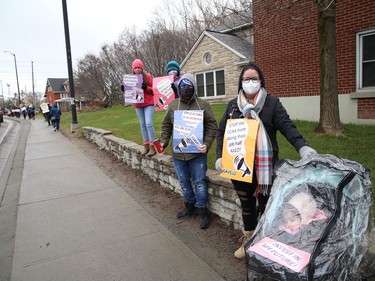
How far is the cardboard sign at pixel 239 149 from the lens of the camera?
2686 mm

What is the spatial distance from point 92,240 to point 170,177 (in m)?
1.69

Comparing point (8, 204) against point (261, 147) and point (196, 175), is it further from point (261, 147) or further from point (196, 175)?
point (261, 147)

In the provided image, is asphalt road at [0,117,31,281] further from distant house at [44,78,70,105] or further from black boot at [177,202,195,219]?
distant house at [44,78,70,105]

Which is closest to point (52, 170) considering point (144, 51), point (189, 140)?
point (189, 140)

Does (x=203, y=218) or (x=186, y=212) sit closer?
(x=203, y=218)

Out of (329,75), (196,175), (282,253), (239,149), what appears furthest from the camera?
(329,75)

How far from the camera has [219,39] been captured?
18141 mm

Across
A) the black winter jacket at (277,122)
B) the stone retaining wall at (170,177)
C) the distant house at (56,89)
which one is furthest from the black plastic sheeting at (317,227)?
the distant house at (56,89)

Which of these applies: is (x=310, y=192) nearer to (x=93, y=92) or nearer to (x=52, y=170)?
(x=52, y=170)

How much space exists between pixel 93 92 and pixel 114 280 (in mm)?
38086

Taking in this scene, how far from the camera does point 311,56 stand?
9242mm

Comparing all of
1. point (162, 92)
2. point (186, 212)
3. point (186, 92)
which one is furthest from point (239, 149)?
point (162, 92)

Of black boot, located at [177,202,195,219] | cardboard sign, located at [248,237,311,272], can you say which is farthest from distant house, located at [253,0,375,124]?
cardboard sign, located at [248,237,311,272]

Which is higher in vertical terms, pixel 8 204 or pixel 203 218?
pixel 203 218
